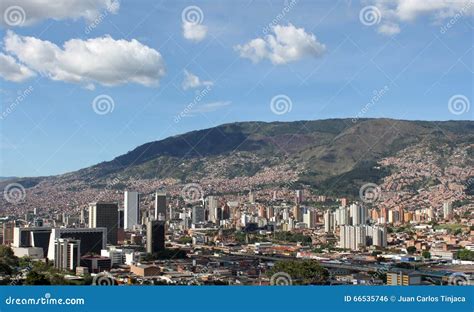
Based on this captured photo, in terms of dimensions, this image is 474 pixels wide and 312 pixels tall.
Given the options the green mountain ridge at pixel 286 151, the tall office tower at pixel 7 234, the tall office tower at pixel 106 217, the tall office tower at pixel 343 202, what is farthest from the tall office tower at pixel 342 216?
the tall office tower at pixel 7 234

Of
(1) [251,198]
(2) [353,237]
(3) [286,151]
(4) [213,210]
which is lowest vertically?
(2) [353,237]

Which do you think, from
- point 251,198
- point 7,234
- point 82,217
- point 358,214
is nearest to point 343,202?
point 358,214

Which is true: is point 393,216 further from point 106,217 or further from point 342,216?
point 106,217

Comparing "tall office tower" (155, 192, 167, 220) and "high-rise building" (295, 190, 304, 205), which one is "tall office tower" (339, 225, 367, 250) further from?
"high-rise building" (295, 190, 304, 205)

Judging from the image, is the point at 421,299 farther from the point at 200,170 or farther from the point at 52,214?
the point at 200,170

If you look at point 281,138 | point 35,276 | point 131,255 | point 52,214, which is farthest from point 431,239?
point 281,138

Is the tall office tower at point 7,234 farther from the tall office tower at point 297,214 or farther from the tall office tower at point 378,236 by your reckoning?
the tall office tower at point 297,214

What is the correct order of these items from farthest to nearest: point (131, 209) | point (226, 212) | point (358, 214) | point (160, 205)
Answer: point (226, 212) → point (358, 214) → point (160, 205) → point (131, 209)
